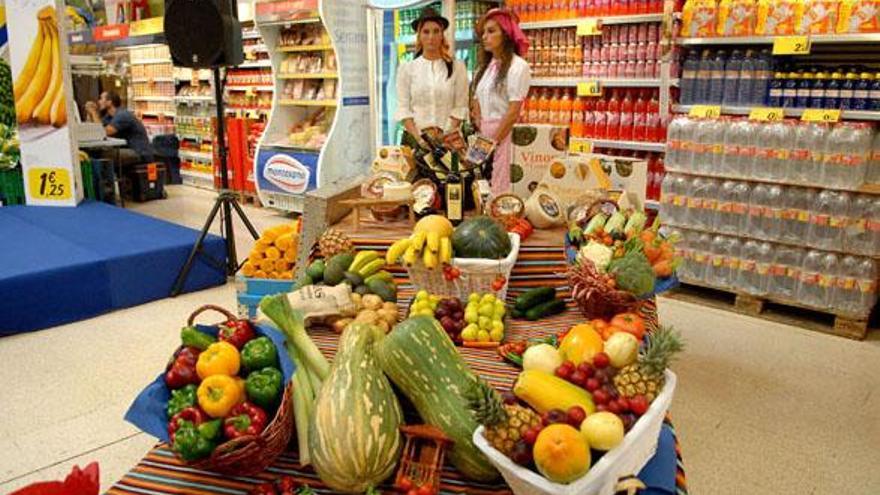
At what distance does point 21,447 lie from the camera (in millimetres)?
2850

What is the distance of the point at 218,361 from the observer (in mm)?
1472

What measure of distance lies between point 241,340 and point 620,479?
0.90m

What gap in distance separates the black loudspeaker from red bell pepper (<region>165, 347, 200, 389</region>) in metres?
3.67

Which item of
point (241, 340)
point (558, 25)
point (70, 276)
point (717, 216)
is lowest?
point (70, 276)

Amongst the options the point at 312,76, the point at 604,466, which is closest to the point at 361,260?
the point at 604,466

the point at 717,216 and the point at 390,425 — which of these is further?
the point at 717,216

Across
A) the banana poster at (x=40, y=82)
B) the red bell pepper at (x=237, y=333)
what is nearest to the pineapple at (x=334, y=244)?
the red bell pepper at (x=237, y=333)

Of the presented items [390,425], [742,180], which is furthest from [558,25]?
[390,425]

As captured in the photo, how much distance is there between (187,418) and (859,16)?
4.19 metres

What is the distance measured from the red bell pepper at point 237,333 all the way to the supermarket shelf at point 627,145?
405cm

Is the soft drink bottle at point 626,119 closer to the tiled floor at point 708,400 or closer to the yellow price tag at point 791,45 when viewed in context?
the yellow price tag at point 791,45

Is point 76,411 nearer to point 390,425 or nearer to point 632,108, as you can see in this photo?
point 390,425

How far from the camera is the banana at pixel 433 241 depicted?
2.10m

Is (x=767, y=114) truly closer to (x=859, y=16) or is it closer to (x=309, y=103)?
(x=859, y=16)
